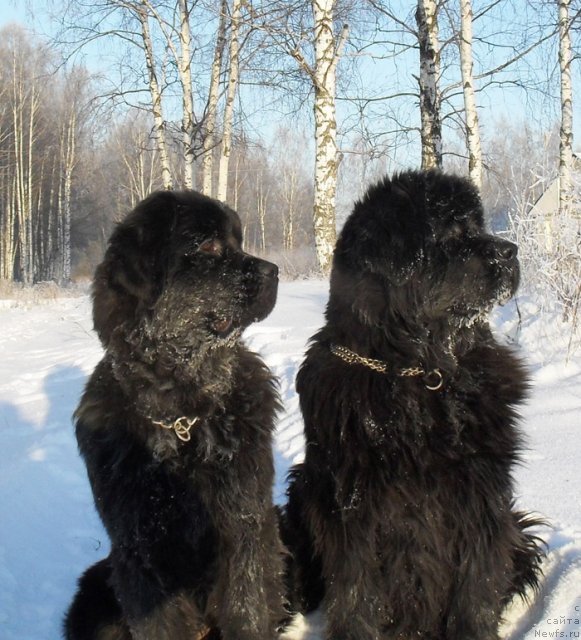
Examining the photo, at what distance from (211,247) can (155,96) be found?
1395cm

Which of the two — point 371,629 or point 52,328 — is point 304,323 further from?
point 52,328

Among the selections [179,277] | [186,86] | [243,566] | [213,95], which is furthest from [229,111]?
[243,566]

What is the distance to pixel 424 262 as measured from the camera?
8.08ft

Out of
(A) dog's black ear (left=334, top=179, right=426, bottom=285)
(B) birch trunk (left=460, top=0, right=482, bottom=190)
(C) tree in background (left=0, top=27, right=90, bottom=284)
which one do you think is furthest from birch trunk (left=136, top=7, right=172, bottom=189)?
(C) tree in background (left=0, top=27, right=90, bottom=284)

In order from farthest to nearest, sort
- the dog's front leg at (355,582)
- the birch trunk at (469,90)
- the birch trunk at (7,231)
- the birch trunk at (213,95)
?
1. the birch trunk at (7,231)
2. the birch trunk at (213,95)
3. the birch trunk at (469,90)
4. the dog's front leg at (355,582)

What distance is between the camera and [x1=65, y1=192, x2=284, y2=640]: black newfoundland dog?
7.96 feet

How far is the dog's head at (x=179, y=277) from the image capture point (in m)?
2.58

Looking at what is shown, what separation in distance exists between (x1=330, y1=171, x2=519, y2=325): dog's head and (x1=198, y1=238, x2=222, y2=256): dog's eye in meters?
0.64

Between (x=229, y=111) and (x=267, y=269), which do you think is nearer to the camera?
(x=267, y=269)

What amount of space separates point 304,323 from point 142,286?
19.6 feet

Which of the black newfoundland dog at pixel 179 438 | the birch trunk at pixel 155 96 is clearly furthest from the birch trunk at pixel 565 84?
the black newfoundland dog at pixel 179 438

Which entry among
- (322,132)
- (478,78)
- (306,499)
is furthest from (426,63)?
(306,499)

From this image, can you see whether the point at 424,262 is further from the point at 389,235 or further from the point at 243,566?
the point at 243,566

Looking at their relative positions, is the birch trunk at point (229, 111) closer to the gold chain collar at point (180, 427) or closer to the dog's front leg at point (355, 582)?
the gold chain collar at point (180, 427)
